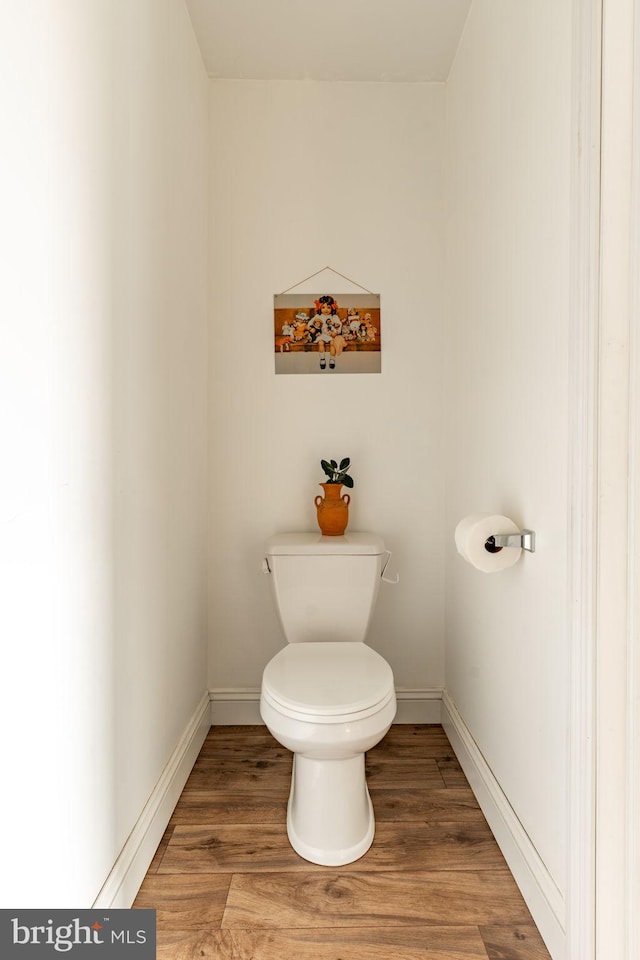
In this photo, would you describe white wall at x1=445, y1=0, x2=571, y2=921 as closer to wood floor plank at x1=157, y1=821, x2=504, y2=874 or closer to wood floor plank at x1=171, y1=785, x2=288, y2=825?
wood floor plank at x1=157, y1=821, x2=504, y2=874

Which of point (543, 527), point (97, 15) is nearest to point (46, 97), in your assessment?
point (97, 15)

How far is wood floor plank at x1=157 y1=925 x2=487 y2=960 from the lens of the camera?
1197 millimetres

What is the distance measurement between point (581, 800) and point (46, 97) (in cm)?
153

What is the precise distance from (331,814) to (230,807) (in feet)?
1.26

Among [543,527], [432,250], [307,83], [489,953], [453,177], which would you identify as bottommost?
[489,953]

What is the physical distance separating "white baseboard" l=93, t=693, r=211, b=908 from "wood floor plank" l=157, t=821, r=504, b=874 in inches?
2.5

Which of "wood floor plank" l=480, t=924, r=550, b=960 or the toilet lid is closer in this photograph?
"wood floor plank" l=480, t=924, r=550, b=960

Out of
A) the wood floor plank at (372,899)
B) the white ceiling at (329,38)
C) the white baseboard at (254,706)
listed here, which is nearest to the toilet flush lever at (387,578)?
the white baseboard at (254,706)

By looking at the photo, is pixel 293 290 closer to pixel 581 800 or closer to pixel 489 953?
pixel 581 800

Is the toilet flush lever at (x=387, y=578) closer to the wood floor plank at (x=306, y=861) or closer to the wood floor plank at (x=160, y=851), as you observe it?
the wood floor plank at (x=306, y=861)

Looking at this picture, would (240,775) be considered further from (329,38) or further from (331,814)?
(329,38)

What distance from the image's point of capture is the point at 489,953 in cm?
120

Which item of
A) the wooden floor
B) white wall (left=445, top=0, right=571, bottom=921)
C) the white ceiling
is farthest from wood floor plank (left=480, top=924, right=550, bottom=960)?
the white ceiling

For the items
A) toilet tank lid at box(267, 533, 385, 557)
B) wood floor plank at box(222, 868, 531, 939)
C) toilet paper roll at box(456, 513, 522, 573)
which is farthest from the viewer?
toilet tank lid at box(267, 533, 385, 557)
